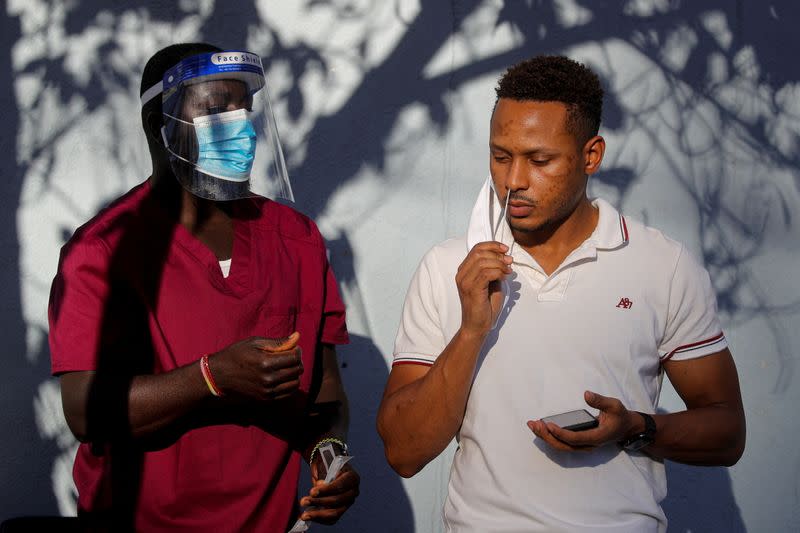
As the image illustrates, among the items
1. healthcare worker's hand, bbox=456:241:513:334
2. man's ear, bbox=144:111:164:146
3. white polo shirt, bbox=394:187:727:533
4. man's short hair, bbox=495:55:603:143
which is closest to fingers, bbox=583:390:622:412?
white polo shirt, bbox=394:187:727:533

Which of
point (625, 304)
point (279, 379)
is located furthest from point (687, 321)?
point (279, 379)

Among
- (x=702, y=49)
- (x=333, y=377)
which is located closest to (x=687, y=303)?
(x=333, y=377)

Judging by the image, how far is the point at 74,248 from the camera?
255cm

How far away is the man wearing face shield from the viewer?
2508 millimetres

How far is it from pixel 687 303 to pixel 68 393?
1.58 meters

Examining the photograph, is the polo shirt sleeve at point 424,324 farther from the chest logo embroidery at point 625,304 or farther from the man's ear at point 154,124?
the man's ear at point 154,124

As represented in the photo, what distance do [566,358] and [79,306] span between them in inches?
48.4

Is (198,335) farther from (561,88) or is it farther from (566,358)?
(561,88)

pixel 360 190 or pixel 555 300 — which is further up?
pixel 360 190

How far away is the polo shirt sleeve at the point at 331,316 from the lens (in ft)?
9.71

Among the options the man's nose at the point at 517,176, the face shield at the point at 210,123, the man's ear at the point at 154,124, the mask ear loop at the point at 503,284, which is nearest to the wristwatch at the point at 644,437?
the mask ear loop at the point at 503,284

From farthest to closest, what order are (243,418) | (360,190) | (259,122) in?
(360,190), (259,122), (243,418)

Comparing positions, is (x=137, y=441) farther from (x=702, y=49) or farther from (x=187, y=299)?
(x=702, y=49)

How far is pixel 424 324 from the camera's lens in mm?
2537
